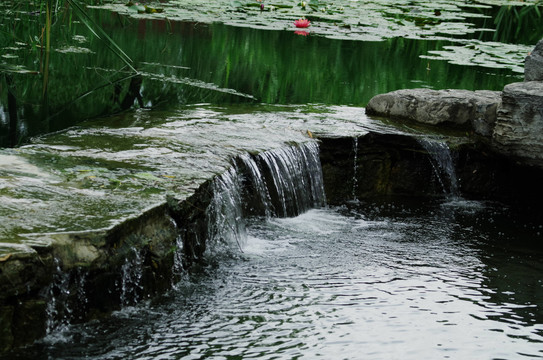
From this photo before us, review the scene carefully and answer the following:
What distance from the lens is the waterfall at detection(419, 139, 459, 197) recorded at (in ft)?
20.1

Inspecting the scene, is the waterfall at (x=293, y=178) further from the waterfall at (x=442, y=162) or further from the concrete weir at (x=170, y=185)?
the waterfall at (x=442, y=162)

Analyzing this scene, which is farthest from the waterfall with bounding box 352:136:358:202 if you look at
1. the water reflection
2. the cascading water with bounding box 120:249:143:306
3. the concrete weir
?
the cascading water with bounding box 120:249:143:306

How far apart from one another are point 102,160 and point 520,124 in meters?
3.19

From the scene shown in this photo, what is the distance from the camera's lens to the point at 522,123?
18.6 ft

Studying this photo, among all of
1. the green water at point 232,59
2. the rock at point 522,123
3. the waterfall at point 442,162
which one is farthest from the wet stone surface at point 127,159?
the rock at point 522,123

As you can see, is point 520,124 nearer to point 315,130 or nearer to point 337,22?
point 315,130

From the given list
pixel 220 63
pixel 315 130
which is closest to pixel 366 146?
pixel 315 130

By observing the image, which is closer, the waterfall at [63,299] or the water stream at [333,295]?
the waterfall at [63,299]

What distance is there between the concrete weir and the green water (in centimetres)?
113

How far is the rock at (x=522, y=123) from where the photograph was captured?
5.57 metres

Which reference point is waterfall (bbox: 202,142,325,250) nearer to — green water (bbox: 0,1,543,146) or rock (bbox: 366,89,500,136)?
rock (bbox: 366,89,500,136)

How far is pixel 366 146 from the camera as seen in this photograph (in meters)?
6.12

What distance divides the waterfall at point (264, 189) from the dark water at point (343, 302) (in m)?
0.13

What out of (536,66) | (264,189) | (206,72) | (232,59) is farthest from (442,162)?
(232,59)
